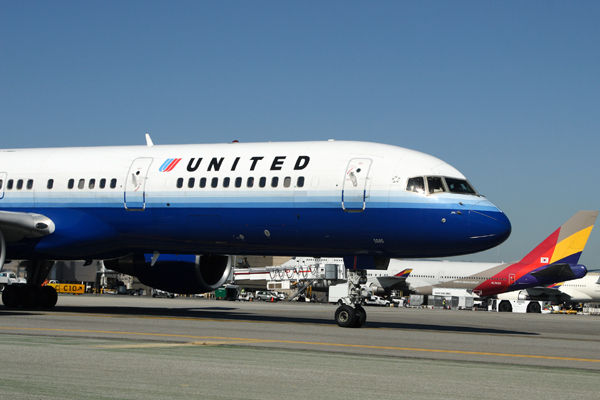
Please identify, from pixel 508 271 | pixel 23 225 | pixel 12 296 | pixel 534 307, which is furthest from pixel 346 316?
pixel 508 271

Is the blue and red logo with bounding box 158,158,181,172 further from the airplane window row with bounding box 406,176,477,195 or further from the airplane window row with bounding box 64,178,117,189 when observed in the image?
the airplane window row with bounding box 406,176,477,195

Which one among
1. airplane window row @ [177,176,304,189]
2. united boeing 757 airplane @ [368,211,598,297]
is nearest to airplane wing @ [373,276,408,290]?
united boeing 757 airplane @ [368,211,598,297]

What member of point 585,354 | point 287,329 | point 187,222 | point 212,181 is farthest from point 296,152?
point 585,354

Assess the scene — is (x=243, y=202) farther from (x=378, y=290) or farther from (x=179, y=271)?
(x=378, y=290)

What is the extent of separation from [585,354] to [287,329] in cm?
751

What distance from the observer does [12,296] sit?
2617cm

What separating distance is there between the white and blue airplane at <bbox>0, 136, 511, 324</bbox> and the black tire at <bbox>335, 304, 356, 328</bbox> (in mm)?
1465

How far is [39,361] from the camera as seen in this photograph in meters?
9.98

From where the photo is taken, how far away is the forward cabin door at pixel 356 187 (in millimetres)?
19078

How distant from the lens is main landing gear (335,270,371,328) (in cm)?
1917

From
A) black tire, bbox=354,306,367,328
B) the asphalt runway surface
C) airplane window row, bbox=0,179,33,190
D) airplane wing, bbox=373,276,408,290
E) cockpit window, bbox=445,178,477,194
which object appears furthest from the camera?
airplane wing, bbox=373,276,408,290

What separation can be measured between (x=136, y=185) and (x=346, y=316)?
796 centimetres

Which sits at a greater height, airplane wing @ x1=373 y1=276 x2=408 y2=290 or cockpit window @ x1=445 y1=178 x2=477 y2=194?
cockpit window @ x1=445 y1=178 x2=477 y2=194

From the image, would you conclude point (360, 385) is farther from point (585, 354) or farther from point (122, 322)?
point (122, 322)
